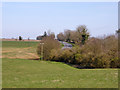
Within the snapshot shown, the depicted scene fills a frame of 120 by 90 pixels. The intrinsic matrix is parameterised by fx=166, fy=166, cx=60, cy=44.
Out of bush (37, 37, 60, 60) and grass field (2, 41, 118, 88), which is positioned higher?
bush (37, 37, 60, 60)

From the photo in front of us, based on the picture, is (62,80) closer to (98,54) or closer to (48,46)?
(98,54)

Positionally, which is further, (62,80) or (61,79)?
(61,79)

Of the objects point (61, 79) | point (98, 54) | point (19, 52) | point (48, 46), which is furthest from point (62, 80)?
point (19, 52)

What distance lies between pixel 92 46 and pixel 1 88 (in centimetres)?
2291

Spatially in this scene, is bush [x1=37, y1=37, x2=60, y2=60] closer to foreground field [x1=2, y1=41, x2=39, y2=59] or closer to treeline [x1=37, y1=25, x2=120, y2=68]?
treeline [x1=37, y1=25, x2=120, y2=68]

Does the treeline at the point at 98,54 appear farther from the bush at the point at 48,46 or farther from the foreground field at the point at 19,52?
the foreground field at the point at 19,52

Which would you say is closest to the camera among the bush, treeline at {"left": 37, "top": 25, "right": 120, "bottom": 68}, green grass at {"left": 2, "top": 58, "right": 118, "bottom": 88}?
green grass at {"left": 2, "top": 58, "right": 118, "bottom": 88}

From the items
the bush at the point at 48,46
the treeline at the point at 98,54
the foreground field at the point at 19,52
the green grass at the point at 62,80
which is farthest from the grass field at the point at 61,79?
the foreground field at the point at 19,52

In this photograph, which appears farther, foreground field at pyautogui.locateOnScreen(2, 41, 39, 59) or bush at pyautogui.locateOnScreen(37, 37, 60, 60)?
foreground field at pyautogui.locateOnScreen(2, 41, 39, 59)

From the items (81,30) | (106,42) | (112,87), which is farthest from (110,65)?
(81,30)

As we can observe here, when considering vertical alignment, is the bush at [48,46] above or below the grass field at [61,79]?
above

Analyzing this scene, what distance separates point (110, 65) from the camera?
27844 mm

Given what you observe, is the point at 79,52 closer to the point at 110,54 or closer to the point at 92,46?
the point at 92,46

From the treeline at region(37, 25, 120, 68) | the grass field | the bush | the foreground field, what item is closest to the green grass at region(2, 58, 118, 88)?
the grass field
